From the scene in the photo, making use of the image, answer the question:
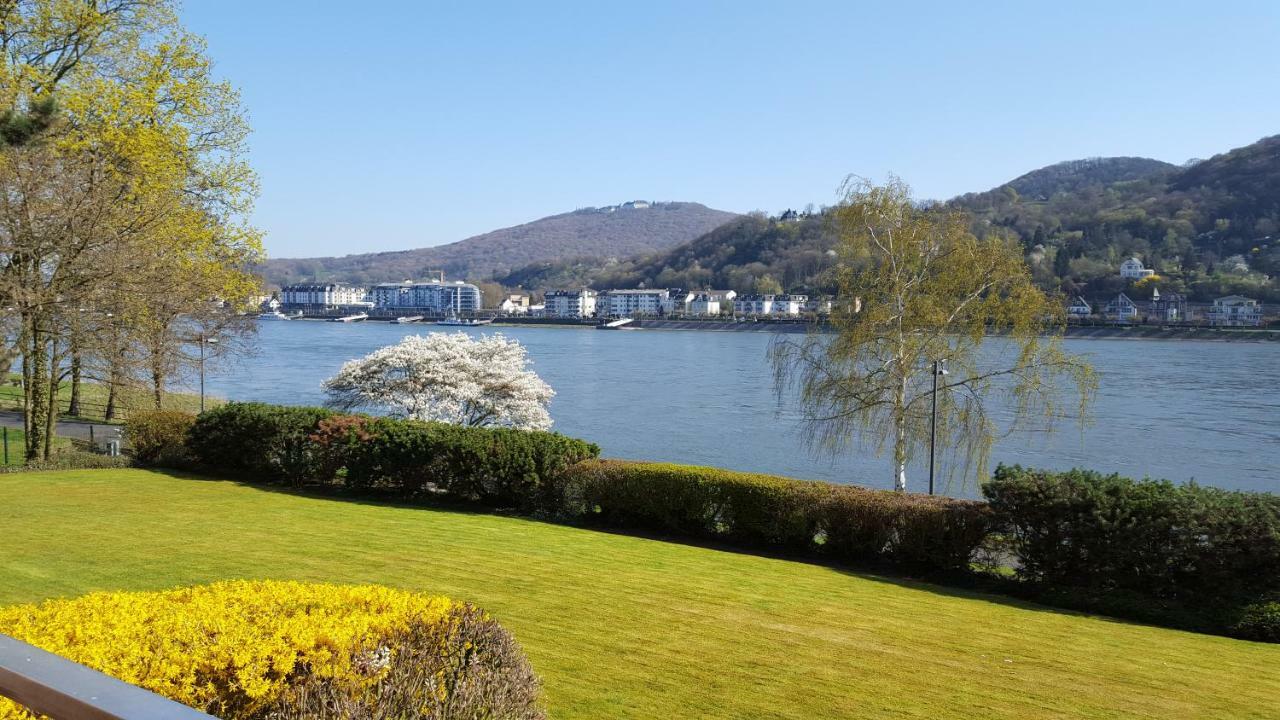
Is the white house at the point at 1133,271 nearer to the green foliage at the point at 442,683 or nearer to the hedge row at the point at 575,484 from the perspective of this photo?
the hedge row at the point at 575,484

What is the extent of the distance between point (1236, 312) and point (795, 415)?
2987 inches

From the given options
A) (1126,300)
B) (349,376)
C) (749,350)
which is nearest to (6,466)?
(349,376)

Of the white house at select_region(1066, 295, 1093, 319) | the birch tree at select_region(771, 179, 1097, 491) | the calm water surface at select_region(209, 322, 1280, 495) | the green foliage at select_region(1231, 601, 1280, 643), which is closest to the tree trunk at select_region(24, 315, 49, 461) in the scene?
the calm water surface at select_region(209, 322, 1280, 495)

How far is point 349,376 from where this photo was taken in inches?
1086

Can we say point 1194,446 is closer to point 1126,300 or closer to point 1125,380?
point 1125,380

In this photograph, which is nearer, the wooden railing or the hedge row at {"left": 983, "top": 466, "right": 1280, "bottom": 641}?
the wooden railing

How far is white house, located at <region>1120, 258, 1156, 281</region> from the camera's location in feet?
351

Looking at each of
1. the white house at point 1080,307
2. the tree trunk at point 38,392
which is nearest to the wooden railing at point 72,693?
the tree trunk at point 38,392

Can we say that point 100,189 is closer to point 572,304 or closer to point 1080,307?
point 1080,307

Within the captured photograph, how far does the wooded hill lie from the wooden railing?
81.8m

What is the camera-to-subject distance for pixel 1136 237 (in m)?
123

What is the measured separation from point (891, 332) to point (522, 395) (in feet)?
38.2

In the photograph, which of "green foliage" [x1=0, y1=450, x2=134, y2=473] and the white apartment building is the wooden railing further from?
the white apartment building

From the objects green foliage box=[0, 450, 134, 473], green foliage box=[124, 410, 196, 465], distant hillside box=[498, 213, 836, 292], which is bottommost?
green foliage box=[0, 450, 134, 473]
